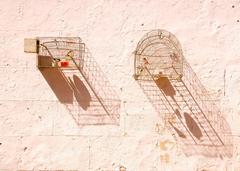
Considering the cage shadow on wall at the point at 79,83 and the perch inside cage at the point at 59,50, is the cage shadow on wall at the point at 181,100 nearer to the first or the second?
the cage shadow on wall at the point at 79,83

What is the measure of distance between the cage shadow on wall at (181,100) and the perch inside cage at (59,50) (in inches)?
20.9

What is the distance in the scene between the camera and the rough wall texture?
3.15 metres

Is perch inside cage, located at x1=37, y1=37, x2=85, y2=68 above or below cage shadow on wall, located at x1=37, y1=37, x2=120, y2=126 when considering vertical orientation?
above

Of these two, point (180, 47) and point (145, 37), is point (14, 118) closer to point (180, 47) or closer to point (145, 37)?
point (145, 37)

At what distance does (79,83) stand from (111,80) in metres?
0.29

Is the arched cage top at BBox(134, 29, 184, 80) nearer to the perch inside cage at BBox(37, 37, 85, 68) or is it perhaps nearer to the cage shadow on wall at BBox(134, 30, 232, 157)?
the cage shadow on wall at BBox(134, 30, 232, 157)

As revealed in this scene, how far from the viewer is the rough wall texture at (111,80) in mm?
3154

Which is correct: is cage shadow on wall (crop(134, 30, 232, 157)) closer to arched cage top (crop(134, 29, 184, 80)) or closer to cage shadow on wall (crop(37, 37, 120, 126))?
arched cage top (crop(134, 29, 184, 80))

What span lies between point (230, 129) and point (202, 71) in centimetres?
58

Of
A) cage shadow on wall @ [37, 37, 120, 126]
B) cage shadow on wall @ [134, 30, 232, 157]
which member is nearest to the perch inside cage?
cage shadow on wall @ [37, 37, 120, 126]

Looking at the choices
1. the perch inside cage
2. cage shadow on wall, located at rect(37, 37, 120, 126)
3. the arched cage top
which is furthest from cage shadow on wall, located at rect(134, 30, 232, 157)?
the perch inside cage

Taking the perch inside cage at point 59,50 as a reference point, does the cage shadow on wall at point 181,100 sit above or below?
below

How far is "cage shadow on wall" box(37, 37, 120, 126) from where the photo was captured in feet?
10.5

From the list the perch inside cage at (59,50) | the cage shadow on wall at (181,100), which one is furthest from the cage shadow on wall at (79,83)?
the cage shadow on wall at (181,100)
